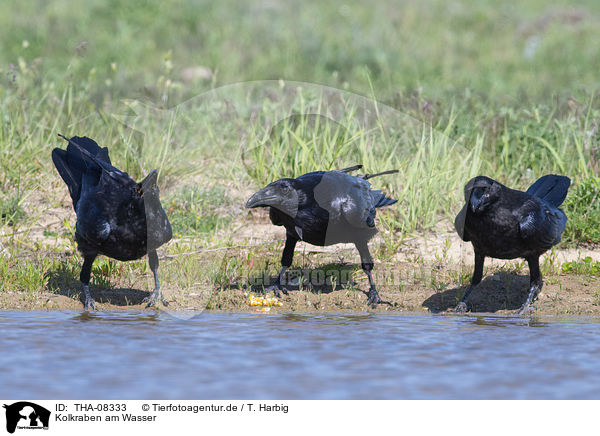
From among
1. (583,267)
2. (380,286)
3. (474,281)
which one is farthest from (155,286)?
(583,267)

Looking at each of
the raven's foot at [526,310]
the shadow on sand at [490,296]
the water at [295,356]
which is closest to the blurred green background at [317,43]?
the shadow on sand at [490,296]

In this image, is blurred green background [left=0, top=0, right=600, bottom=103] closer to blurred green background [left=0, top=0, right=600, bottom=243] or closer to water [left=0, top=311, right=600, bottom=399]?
blurred green background [left=0, top=0, right=600, bottom=243]

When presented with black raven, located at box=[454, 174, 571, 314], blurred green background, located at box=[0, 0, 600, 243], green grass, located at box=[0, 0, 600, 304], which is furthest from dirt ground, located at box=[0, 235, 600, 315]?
blurred green background, located at box=[0, 0, 600, 243]

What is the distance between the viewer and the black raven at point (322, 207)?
284 inches

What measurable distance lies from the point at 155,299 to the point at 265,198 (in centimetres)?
145

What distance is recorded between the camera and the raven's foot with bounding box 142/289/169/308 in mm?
7582

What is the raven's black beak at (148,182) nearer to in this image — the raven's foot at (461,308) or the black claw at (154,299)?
the black claw at (154,299)

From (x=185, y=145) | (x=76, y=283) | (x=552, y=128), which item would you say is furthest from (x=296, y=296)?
(x=552, y=128)

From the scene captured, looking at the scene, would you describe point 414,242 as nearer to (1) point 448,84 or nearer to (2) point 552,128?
(2) point 552,128

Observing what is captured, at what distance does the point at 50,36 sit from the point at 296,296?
13.3 m

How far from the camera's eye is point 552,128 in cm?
1153

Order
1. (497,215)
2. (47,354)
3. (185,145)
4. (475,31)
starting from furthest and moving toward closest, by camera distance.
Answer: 1. (475,31)
2. (185,145)
3. (497,215)
4. (47,354)

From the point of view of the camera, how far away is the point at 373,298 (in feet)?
25.3

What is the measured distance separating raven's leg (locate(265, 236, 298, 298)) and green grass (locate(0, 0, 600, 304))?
0.51 metres
